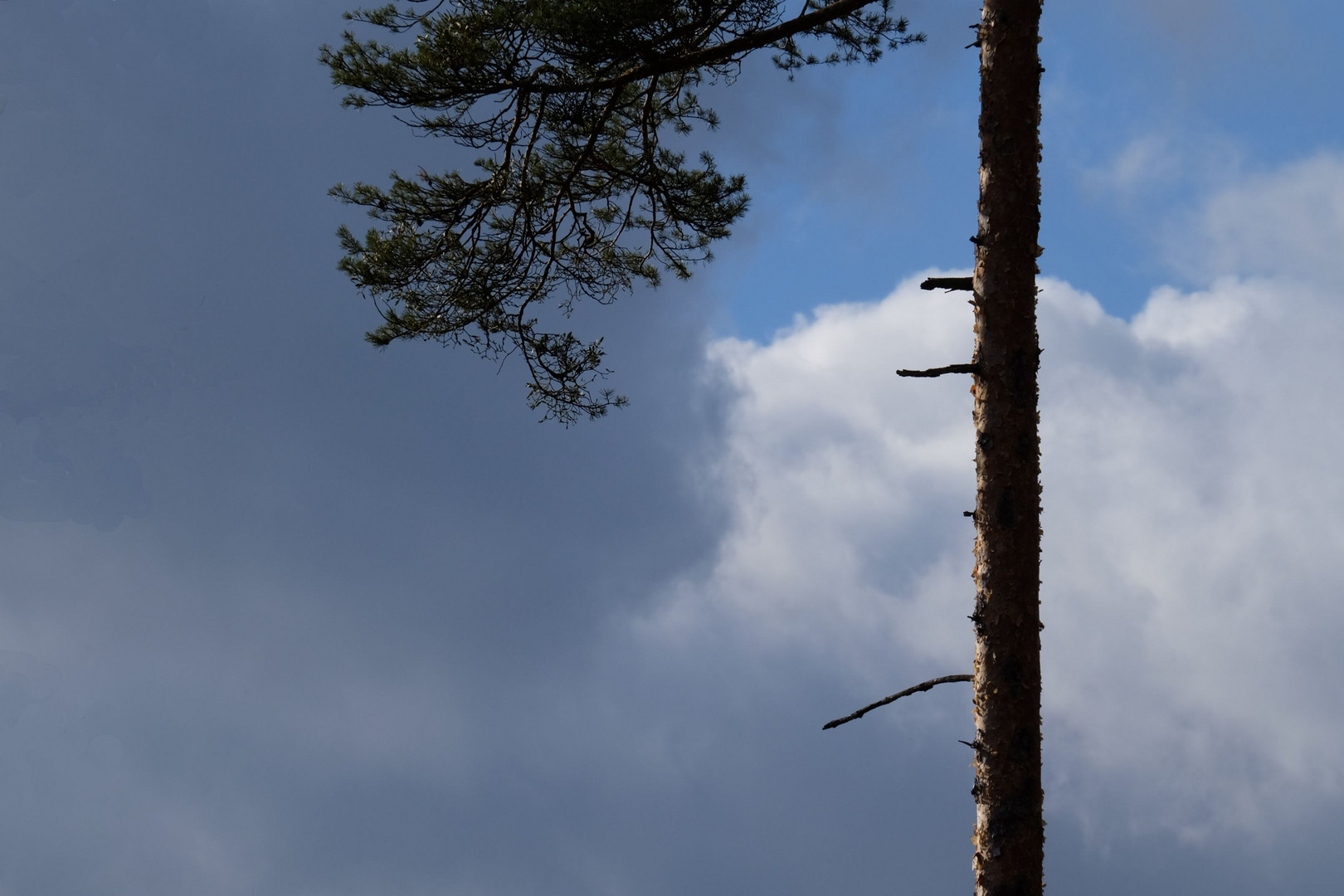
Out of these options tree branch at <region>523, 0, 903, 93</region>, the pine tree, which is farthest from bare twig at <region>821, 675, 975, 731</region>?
tree branch at <region>523, 0, 903, 93</region>

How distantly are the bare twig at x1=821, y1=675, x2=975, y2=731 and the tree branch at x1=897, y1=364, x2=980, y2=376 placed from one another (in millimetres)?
1467

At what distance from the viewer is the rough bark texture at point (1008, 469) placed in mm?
4516

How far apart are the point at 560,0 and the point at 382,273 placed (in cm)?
268

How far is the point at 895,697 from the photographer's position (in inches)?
180

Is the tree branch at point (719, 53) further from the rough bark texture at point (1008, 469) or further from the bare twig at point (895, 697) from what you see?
the bare twig at point (895, 697)

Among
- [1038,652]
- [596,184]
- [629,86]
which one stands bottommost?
[1038,652]

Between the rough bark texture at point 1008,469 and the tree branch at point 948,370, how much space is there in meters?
A: 0.02

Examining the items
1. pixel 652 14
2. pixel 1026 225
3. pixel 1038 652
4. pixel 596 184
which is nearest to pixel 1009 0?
pixel 1026 225

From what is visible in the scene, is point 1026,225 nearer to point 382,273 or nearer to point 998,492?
point 998,492

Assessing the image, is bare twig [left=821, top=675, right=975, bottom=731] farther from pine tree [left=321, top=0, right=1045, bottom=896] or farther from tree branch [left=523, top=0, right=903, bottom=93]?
tree branch [left=523, top=0, right=903, bottom=93]

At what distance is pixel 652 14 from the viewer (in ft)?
19.4

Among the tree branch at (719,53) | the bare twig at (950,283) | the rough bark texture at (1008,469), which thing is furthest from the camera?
the tree branch at (719,53)

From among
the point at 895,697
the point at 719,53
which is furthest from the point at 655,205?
the point at 895,697

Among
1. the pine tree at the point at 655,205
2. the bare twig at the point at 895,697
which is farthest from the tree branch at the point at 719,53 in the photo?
the bare twig at the point at 895,697
